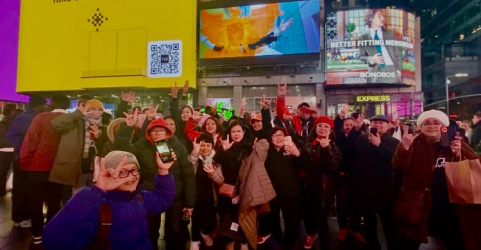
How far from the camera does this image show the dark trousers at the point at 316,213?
4.29m

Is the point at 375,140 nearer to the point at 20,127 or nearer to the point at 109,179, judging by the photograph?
the point at 109,179

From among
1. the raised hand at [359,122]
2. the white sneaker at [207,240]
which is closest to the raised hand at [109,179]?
the white sneaker at [207,240]

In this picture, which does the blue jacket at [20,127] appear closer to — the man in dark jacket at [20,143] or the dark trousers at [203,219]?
the man in dark jacket at [20,143]

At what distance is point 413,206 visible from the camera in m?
3.09

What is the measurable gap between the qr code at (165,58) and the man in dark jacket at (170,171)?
1605 centimetres

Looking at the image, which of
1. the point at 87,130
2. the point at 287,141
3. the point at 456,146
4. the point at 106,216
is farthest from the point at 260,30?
the point at 106,216

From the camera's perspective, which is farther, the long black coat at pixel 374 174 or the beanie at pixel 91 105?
the beanie at pixel 91 105

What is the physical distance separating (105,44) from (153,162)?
65.7ft

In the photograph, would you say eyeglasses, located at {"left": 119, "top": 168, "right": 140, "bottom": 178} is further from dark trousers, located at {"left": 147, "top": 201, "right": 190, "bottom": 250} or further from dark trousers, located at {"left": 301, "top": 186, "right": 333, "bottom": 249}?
dark trousers, located at {"left": 301, "top": 186, "right": 333, "bottom": 249}

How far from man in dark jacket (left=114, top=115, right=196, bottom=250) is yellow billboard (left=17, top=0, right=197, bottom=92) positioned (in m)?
16.2

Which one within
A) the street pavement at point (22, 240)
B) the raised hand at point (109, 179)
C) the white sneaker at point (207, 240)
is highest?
the raised hand at point (109, 179)

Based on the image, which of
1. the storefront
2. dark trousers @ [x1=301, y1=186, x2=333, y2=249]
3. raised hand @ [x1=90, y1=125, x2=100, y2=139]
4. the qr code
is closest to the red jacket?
raised hand @ [x1=90, y1=125, x2=100, y2=139]

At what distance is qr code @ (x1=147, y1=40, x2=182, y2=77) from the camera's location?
1952 cm

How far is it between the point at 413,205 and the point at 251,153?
190 cm
